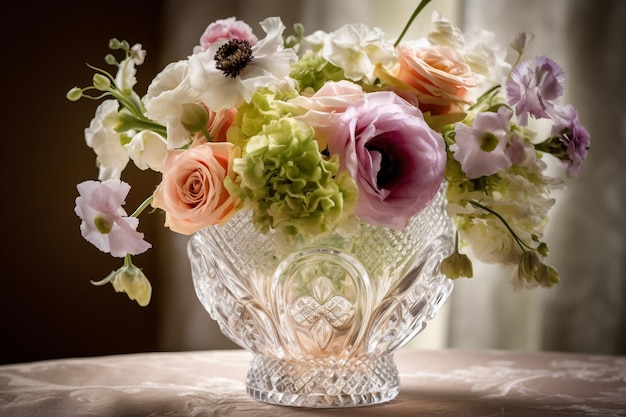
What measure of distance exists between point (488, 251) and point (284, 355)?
232mm

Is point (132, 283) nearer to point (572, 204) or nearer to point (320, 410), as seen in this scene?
point (320, 410)

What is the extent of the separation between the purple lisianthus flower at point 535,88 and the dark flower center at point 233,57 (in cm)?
24

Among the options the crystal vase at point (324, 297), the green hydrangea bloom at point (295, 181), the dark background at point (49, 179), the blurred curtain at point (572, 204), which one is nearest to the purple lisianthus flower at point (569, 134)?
the crystal vase at point (324, 297)

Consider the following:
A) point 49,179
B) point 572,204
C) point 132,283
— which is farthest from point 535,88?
point 49,179

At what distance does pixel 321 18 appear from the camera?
5.70 feet

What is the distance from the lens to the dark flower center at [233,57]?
0.77 m

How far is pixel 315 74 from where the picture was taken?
86 centimetres

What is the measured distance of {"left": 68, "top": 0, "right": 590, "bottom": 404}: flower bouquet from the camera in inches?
29.2

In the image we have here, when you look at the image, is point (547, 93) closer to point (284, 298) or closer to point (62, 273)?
point (284, 298)

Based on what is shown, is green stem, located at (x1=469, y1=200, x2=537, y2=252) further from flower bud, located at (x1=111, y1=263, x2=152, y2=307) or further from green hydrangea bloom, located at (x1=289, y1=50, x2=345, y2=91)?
flower bud, located at (x1=111, y1=263, x2=152, y2=307)

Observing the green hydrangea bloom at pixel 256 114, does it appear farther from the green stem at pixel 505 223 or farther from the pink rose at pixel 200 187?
the green stem at pixel 505 223

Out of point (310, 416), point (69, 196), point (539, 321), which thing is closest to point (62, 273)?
point (69, 196)

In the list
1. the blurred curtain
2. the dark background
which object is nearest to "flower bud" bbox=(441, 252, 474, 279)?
the blurred curtain

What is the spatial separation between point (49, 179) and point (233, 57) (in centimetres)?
108
